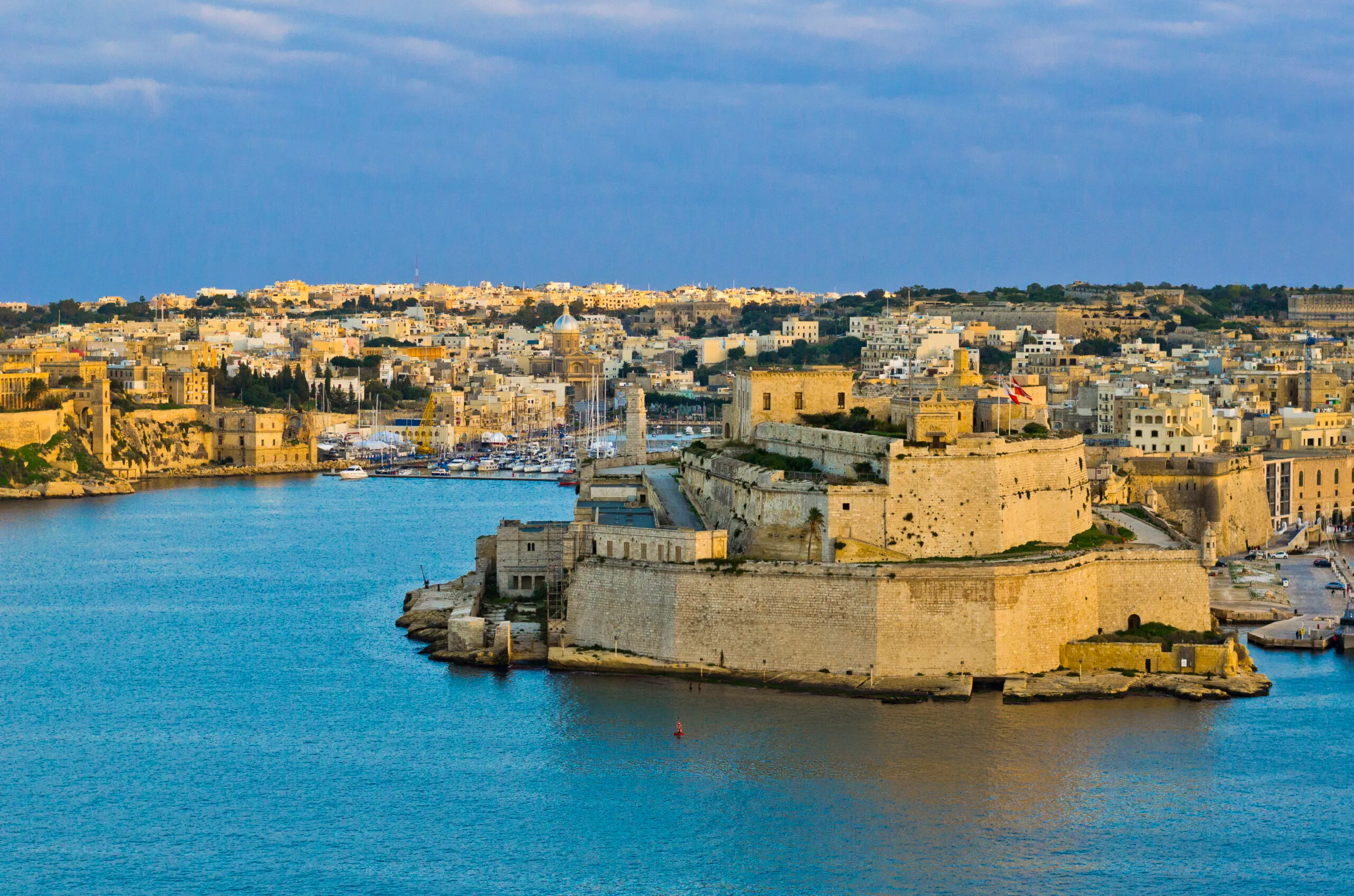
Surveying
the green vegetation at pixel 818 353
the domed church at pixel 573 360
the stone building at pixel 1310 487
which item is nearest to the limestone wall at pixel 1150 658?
the stone building at pixel 1310 487

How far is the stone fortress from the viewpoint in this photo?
22.5 metres

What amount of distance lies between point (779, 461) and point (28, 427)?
109 ft

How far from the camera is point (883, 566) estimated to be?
22.7 metres

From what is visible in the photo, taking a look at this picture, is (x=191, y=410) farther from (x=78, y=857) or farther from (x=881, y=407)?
(x=78, y=857)

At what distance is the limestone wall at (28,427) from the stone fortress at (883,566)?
30754mm

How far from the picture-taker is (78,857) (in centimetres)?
1794

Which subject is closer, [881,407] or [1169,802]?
[1169,802]

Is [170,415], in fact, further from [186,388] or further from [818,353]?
[818,353]

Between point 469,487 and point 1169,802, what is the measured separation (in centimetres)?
3578

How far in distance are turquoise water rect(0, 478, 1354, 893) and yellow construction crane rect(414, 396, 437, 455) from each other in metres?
38.7

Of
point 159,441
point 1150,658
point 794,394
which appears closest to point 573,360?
point 159,441

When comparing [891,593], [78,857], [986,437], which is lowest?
[78,857]

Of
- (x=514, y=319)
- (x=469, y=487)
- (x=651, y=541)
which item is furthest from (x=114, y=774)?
(x=514, y=319)

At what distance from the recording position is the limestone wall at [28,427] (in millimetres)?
53281
